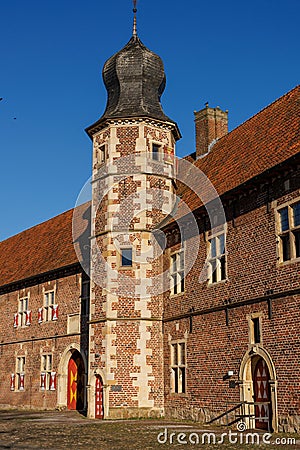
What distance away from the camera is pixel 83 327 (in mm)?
22891

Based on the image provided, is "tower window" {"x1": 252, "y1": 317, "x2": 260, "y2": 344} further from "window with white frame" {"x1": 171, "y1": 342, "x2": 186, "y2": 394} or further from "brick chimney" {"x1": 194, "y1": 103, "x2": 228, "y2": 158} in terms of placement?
"brick chimney" {"x1": 194, "y1": 103, "x2": 228, "y2": 158}

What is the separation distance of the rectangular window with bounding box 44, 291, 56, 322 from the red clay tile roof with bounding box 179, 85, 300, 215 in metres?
8.15

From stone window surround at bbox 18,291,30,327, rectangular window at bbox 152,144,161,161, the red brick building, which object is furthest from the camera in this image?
stone window surround at bbox 18,291,30,327

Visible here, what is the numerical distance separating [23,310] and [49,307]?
248 cm

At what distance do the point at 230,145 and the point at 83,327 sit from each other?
8.85 metres

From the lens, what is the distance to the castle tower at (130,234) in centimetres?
1867

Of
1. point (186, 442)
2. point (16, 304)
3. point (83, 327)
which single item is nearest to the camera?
point (186, 442)

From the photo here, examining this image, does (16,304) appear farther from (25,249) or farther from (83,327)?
(83,327)

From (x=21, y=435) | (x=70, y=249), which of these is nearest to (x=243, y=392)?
(x=21, y=435)

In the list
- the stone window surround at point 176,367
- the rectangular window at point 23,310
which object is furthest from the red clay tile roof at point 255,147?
the rectangular window at point 23,310

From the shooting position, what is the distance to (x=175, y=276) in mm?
19281

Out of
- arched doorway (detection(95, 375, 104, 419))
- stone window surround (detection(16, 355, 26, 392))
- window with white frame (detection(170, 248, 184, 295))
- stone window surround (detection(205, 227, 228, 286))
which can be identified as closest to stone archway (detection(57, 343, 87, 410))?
stone window surround (detection(16, 355, 26, 392))

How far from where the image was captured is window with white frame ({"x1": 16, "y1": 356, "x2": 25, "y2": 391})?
86.0 ft

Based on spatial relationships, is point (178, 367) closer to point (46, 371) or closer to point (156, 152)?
point (156, 152)
